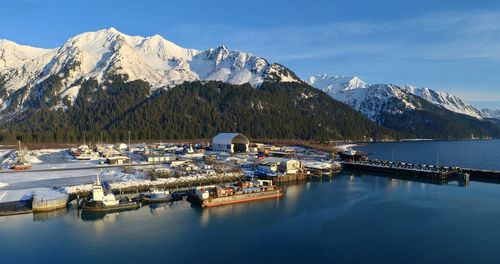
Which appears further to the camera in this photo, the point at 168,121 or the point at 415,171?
the point at 168,121

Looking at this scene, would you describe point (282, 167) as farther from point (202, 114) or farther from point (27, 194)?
point (202, 114)

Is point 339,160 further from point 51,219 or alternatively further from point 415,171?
point 51,219

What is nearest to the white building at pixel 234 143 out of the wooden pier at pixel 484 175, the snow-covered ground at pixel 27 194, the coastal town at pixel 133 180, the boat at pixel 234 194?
the coastal town at pixel 133 180

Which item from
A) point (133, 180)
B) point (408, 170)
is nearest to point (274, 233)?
point (133, 180)

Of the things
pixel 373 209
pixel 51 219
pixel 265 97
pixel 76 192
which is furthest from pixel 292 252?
pixel 265 97

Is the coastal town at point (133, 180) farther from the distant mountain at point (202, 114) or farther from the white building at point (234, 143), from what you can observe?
the distant mountain at point (202, 114)

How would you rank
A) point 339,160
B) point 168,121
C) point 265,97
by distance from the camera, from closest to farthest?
point 339,160 → point 168,121 → point 265,97

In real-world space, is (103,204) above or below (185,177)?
below

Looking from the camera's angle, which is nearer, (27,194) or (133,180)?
(27,194)
